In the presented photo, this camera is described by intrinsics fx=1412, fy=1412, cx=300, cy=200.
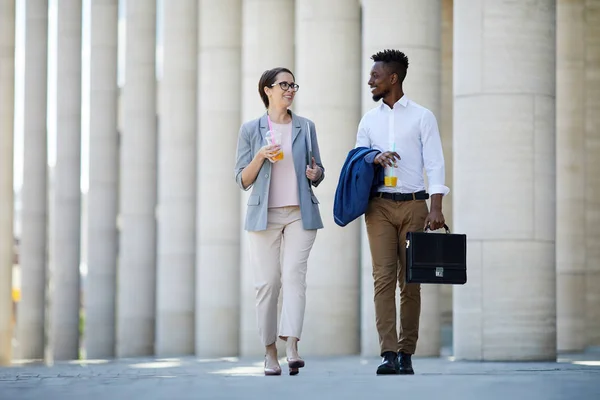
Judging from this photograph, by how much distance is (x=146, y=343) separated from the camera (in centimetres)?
3173

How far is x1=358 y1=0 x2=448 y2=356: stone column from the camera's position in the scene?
17.6 meters

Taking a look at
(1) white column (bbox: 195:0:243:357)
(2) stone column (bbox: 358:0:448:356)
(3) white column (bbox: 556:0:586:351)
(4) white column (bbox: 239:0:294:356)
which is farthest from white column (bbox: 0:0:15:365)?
(2) stone column (bbox: 358:0:448:356)

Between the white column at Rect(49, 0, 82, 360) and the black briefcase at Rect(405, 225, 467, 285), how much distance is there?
27197 millimetres

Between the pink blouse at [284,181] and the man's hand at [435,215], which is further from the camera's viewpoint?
the pink blouse at [284,181]

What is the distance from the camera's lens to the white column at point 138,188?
1241 inches

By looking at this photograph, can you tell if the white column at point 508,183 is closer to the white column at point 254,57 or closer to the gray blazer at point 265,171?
the gray blazer at point 265,171

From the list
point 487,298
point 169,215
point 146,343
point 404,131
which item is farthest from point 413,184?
point 146,343

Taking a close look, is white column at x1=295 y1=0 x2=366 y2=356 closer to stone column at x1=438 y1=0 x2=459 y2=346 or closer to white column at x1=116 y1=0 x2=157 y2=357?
stone column at x1=438 y1=0 x2=459 y2=346

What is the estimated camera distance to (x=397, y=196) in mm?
9672

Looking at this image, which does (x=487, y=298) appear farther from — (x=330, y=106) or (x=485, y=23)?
(x=330, y=106)

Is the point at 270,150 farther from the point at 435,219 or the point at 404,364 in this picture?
the point at 404,364

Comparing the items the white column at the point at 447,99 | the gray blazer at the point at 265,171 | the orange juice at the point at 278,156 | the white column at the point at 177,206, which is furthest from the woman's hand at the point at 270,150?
the white column at the point at 447,99

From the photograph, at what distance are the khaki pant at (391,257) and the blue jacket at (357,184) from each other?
15 cm

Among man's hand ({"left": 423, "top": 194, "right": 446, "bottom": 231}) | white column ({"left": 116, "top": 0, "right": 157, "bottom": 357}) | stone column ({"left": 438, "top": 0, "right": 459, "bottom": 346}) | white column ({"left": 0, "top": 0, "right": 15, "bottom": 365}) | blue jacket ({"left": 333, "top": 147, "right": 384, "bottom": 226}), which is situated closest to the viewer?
man's hand ({"left": 423, "top": 194, "right": 446, "bottom": 231})
